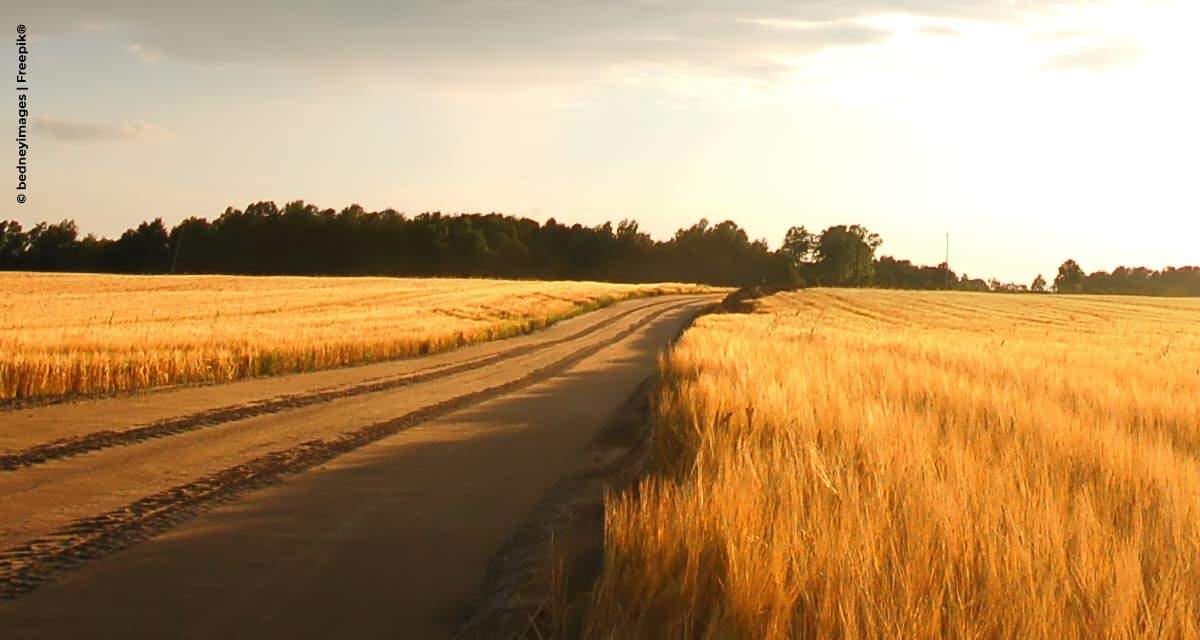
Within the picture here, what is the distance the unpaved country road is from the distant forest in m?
104

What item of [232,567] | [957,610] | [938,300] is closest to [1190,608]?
[957,610]

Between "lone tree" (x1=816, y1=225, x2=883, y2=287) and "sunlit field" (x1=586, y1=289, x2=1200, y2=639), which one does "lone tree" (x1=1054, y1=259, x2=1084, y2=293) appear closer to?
"lone tree" (x1=816, y1=225, x2=883, y2=287)

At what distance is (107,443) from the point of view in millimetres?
10844

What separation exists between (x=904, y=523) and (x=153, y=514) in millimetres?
5547

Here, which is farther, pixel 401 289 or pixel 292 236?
pixel 292 236

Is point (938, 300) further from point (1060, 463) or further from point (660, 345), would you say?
point (1060, 463)

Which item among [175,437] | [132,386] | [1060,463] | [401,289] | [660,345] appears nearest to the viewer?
[1060,463]

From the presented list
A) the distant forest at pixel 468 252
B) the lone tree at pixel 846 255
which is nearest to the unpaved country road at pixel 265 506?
the distant forest at pixel 468 252

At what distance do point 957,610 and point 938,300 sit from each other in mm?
72864

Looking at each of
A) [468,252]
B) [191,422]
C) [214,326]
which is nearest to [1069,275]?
[468,252]

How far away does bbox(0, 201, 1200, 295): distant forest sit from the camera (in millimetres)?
114250

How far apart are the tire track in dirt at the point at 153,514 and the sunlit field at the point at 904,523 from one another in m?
3.39

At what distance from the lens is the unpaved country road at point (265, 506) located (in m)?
5.66

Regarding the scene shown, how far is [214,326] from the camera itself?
27.5 m
